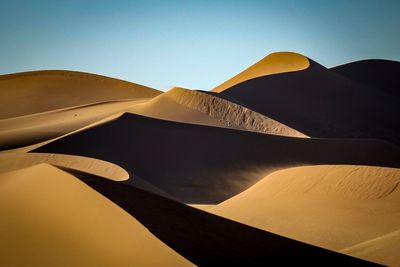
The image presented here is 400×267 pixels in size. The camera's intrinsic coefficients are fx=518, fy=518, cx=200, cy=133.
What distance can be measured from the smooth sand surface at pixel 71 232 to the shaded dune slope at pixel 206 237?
0.60 feet

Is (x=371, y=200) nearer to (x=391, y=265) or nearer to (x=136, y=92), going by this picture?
(x=391, y=265)

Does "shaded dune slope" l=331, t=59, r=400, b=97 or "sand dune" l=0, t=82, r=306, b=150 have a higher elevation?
"shaded dune slope" l=331, t=59, r=400, b=97

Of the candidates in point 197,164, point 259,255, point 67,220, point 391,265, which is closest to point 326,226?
point 391,265

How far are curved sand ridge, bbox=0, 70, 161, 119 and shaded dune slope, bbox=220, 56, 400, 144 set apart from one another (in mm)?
15292

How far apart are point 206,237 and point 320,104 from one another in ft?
119

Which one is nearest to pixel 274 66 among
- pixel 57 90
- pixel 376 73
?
pixel 376 73

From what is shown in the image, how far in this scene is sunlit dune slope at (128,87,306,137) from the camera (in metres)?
27.5

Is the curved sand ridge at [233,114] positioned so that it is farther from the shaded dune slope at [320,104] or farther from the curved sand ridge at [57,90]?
the curved sand ridge at [57,90]

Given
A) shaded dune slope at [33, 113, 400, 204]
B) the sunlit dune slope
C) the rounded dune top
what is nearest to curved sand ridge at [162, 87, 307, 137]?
the sunlit dune slope

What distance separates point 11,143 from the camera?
24594mm

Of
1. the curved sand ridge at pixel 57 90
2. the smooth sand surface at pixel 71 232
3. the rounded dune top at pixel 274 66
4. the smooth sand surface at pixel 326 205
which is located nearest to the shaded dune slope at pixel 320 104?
the rounded dune top at pixel 274 66

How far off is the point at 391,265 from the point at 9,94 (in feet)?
158

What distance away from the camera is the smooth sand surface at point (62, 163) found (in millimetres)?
16237

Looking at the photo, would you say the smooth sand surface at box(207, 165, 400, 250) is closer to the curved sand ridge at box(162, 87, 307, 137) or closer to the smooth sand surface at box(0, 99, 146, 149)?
the curved sand ridge at box(162, 87, 307, 137)
